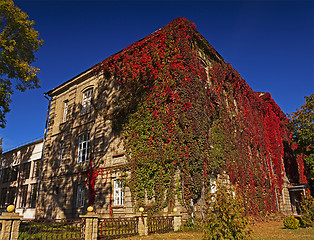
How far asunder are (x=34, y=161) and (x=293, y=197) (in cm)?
2972

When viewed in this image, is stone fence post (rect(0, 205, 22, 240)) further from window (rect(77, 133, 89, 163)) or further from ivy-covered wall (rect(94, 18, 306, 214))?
window (rect(77, 133, 89, 163))

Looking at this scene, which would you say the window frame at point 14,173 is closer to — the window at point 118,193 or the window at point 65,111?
the window at point 65,111

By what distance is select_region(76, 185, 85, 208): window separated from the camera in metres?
18.0

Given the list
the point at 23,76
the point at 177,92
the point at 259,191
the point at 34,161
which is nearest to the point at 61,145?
the point at 23,76

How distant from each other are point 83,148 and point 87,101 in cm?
410

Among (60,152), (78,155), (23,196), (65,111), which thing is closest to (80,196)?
(78,155)

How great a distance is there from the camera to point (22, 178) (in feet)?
99.4

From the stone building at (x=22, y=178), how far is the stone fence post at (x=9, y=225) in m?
20.9

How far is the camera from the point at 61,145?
21.8 meters

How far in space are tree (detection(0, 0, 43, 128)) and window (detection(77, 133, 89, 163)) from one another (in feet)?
17.7

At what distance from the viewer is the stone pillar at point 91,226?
28.8 ft

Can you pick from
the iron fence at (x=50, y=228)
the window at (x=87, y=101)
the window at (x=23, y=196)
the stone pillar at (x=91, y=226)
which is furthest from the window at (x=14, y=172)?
the stone pillar at (x=91, y=226)

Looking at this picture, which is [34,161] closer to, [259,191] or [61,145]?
[61,145]

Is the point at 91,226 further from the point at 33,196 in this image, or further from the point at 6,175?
the point at 6,175
